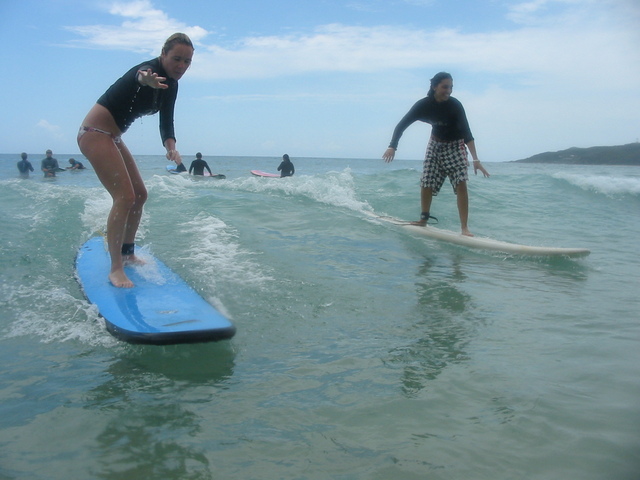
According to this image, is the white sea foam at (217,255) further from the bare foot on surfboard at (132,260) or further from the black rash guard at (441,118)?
the black rash guard at (441,118)

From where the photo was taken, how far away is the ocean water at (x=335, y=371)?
1.87 m

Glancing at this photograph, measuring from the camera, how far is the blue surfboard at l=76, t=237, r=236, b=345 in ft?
8.79

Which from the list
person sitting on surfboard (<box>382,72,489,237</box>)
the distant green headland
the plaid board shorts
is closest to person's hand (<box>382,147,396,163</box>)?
person sitting on surfboard (<box>382,72,489,237</box>)

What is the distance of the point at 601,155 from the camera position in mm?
51406

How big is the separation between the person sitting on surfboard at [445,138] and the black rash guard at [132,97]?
9.73 feet

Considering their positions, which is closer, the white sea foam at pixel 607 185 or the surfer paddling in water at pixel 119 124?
the surfer paddling in water at pixel 119 124

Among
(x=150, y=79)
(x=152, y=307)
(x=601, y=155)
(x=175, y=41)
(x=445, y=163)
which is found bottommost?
A: (x=152, y=307)

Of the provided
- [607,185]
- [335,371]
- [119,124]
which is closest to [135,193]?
[119,124]

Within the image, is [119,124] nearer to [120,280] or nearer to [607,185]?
[120,280]

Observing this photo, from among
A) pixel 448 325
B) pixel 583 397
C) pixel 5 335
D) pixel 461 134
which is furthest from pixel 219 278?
pixel 461 134

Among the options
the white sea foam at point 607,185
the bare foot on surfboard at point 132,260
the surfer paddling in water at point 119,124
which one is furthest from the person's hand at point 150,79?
the white sea foam at point 607,185

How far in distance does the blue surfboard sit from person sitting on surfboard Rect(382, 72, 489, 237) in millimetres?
3305

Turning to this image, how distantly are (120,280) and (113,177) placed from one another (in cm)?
72

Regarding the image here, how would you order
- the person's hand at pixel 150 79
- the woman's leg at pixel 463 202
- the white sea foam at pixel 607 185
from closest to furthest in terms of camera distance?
the person's hand at pixel 150 79 < the woman's leg at pixel 463 202 < the white sea foam at pixel 607 185
